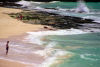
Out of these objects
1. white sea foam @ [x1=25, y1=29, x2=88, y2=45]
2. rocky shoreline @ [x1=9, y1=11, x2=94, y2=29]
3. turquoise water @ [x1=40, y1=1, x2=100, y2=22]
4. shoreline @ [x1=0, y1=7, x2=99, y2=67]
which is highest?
shoreline @ [x1=0, y1=7, x2=99, y2=67]

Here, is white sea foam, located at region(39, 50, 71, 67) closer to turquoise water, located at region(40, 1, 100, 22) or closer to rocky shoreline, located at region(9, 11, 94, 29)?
rocky shoreline, located at region(9, 11, 94, 29)

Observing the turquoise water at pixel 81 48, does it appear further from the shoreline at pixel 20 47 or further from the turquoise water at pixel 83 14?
the turquoise water at pixel 83 14

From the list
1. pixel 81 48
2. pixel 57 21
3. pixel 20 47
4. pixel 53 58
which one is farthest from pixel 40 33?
pixel 57 21

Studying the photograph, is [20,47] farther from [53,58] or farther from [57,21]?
[57,21]

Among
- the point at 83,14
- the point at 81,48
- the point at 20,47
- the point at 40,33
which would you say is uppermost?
the point at 20,47

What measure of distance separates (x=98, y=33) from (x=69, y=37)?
568cm

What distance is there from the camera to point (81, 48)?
24.5 meters

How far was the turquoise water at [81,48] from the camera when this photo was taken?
19.8 m

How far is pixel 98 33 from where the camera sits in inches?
1299

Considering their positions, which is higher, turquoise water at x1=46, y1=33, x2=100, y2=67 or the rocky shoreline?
turquoise water at x1=46, y1=33, x2=100, y2=67

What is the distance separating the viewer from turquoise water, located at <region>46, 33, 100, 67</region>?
19.8 meters

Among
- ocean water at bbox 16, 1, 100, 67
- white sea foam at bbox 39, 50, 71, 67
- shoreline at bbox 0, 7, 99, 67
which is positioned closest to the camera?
white sea foam at bbox 39, 50, 71, 67

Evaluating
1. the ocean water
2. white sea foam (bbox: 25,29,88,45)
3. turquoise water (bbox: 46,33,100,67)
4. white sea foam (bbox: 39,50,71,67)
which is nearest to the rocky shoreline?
white sea foam (bbox: 25,29,88,45)

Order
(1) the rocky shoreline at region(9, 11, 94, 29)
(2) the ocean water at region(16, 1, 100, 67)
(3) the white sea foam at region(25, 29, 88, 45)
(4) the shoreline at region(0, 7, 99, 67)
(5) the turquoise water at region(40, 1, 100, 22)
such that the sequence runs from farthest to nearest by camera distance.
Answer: (5) the turquoise water at region(40, 1, 100, 22), (1) the rocky shoreline at region(9, 11, 94, 29), (3) the white sea foam at region(25, 29, 88, 45), (2) the ocean water at region(16, 1, 100, 67), (4) the shoreline at region(0, 7, 99, 67)
